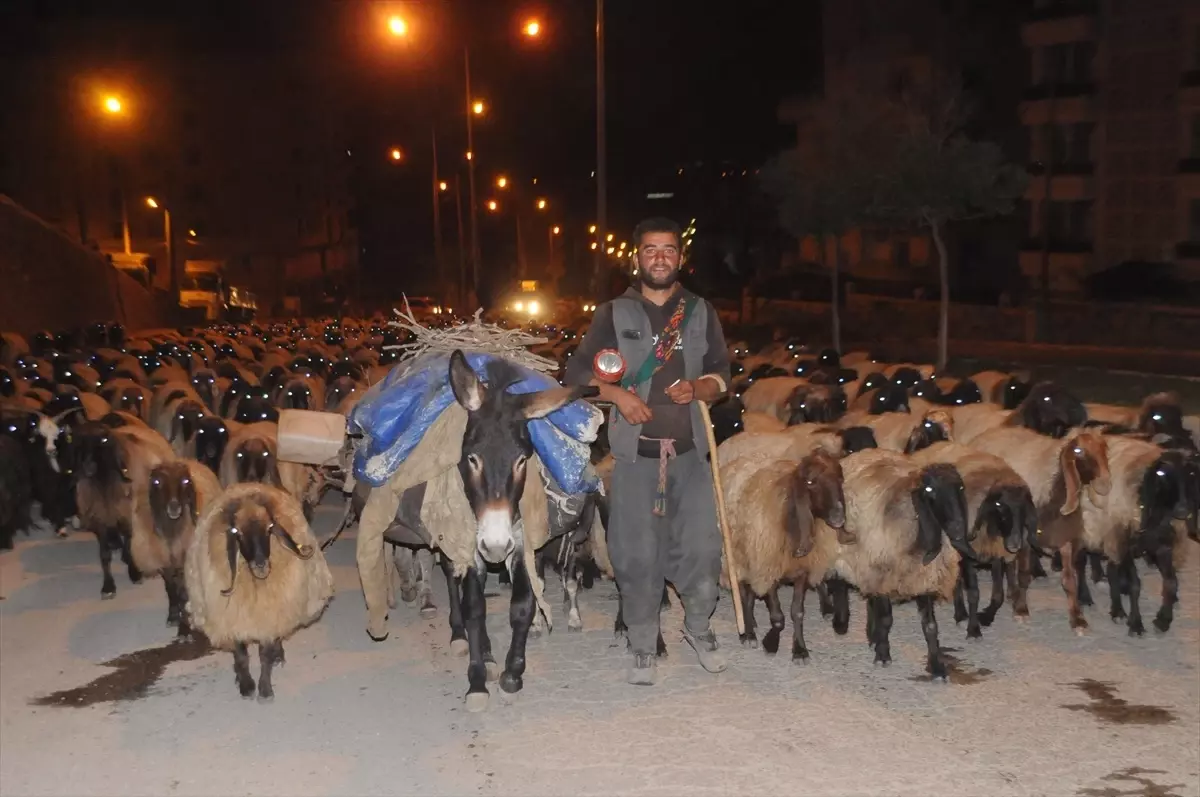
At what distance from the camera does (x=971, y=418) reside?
10953 millimetres

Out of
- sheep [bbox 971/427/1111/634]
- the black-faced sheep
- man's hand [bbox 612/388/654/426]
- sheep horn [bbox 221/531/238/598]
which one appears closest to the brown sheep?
man's hand [bbox 612/388/654/426]

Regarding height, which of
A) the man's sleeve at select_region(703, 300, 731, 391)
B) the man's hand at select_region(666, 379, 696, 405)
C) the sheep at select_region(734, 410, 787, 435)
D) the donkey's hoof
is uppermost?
the man's sleeve at select_region(703, 300, 731, 391)

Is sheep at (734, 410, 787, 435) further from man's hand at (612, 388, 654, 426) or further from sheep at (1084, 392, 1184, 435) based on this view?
man's hand at (612, 388, 654, 426)

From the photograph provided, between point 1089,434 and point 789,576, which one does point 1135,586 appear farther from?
point 789,576

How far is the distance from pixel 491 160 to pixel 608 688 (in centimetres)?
5832

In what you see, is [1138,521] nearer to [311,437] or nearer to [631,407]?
[631,407]

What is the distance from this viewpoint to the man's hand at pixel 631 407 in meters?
6.29

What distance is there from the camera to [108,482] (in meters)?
9.64

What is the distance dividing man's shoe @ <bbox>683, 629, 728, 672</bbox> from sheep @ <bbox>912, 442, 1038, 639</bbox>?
5.54 feet

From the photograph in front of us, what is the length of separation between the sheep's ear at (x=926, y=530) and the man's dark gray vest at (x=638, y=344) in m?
1.54

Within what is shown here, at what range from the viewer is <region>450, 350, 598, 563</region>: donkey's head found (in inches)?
230

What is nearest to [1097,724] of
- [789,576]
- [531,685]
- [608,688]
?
[789,576]

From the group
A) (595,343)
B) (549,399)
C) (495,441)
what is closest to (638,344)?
(595,343)

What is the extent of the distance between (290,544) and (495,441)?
1.76 m
